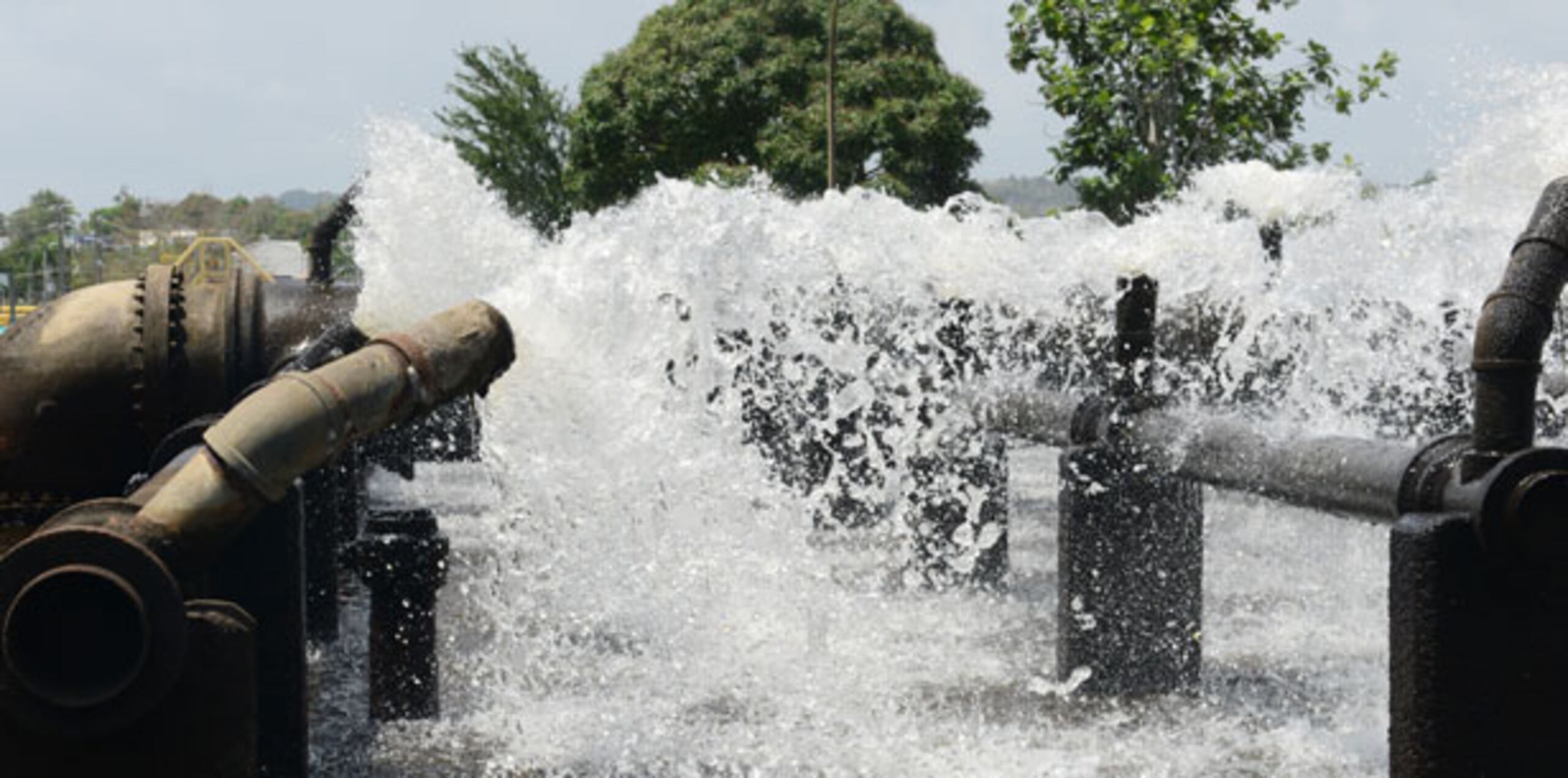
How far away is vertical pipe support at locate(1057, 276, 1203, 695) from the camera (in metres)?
6.73

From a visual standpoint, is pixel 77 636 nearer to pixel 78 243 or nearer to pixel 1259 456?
pixel 1259 456

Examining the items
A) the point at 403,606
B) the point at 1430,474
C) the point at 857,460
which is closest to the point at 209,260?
the point at 857,460

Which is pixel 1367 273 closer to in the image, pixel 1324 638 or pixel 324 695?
pixel 1324 638

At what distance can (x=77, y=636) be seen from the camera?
360 centimetres

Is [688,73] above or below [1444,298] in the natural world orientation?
above

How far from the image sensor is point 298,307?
7.17 m

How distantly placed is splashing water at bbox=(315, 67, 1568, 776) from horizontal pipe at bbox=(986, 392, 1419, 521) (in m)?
0.28

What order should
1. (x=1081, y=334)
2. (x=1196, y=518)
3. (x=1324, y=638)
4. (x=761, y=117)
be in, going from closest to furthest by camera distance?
(x=1196, y=518) < (x=1324, y=638) < (x=1081, y=334) < (x=761, y=117)

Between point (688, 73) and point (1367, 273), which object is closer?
point (1367, 273)

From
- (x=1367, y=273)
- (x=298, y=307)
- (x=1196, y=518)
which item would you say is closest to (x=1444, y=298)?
(x=1367, y=273)

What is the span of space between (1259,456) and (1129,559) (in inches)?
57.2

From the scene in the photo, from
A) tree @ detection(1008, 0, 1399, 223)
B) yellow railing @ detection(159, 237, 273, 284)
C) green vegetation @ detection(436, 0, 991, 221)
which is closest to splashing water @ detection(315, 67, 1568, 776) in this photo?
yellow railing @ detection(159, 237, 273, 284)

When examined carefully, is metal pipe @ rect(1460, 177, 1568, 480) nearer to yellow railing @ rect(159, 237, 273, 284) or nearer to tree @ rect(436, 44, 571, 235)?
yellow railing @ rect(159, 237, 273, 284)

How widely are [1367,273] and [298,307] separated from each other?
5.75m
